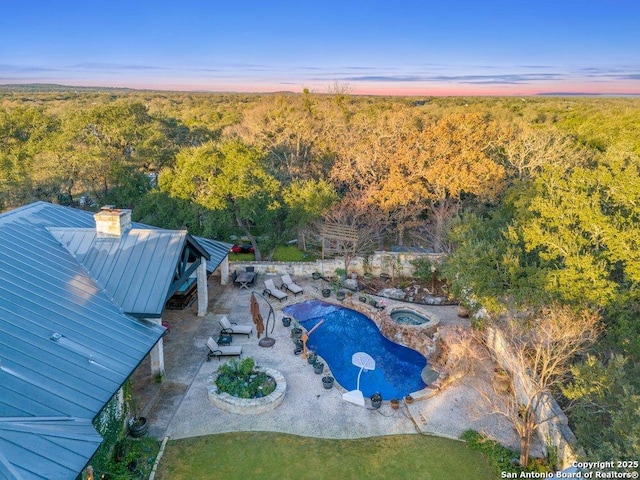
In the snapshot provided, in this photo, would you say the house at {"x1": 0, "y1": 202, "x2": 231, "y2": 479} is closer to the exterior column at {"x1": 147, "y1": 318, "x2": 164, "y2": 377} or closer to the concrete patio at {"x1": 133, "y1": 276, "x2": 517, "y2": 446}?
the exterior column at {"x1": 147, "y1": 318, "x2": 164, "y2": 377}

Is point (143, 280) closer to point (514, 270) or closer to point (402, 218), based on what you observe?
point (514, 270)

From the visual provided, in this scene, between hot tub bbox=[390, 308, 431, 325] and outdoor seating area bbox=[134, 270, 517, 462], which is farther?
hot tub bbox=[390, 308, 431, 325]

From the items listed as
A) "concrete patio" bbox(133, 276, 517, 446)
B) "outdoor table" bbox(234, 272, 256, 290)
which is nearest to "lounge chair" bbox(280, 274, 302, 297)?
"outdoor table" bbox(234, 272, 256, 290)

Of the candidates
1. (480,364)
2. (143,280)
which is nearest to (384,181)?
(480,364)

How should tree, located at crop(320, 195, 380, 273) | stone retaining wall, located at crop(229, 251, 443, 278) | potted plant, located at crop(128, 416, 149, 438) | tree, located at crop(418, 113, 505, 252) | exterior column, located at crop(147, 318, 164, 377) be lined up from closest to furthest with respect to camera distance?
potted plant, located at crop(128, 416, 149, 438), exterior column, located at crop(147, 318, 164, 377), tree, located at crop(320, 195, 380, 273), stone retaining wall, located at crop(229, 251, 443, 278), tree, located at crop(418, 113, 505, 252)

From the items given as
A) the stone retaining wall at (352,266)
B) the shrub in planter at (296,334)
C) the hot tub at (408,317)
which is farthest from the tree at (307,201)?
the shrub in planter at (296,334)

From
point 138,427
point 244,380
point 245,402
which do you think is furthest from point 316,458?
point 138,427
